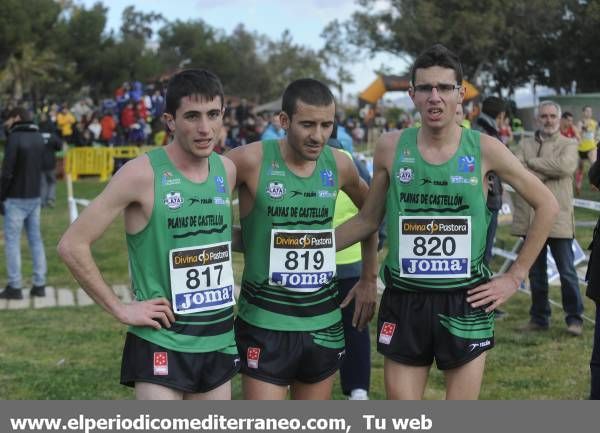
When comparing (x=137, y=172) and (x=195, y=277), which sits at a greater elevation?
(x=137, y=172)

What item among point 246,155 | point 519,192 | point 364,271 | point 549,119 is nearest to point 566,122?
point 549,119

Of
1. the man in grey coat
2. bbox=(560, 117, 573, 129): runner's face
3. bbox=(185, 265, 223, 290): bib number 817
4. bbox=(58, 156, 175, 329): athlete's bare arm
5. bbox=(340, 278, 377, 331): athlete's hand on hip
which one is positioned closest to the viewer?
bbox=(58, 156, 175, 329): athlete's bare arm

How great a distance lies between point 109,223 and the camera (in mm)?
3811

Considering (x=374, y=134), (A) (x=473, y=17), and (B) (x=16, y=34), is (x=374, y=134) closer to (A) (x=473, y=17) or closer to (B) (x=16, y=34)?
(A) (x=473, y=17)

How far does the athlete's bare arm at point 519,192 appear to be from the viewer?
4297mm

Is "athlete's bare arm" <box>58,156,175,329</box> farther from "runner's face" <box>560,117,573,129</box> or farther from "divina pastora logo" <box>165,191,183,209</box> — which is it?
"runner's face" <box>560,117,573,129</box>

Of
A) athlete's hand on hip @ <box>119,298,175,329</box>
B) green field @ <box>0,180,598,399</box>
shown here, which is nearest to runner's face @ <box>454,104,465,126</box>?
athlete's hand on hip @ <box>119,298,175,329</box>

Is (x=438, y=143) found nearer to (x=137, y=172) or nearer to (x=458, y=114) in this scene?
(x=137, y=172)

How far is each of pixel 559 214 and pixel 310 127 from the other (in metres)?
4.53

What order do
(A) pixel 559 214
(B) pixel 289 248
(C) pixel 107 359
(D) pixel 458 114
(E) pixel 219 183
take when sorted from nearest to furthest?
(E) pixel 219 183, (B) pixel 289 248, (D) pixel 458 114, (C) pixel 107 359, (A) pixel 559 214

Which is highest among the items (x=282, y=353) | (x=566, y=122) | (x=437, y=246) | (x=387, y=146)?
(x=566, y=122)

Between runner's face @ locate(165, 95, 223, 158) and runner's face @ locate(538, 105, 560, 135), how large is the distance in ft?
16.6

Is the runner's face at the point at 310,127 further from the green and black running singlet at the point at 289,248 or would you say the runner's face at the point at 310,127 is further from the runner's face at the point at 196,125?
the runner's face at the point at 196,125

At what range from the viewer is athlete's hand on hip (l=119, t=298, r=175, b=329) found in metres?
3.84
